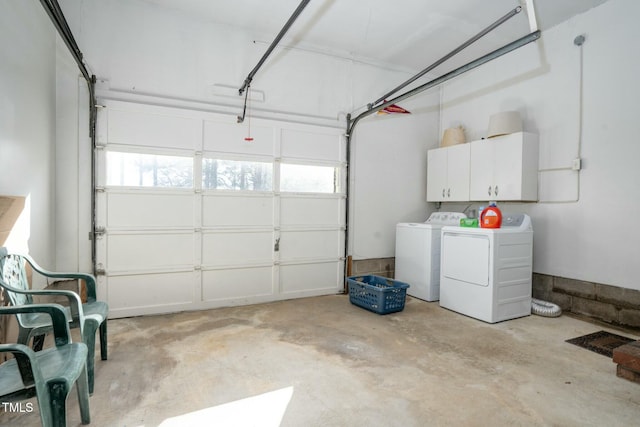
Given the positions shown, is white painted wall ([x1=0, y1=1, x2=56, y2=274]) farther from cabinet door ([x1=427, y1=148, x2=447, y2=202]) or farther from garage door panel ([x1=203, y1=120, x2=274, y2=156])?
cabinet door ([x1=427, y1=148, x2=447, y2=202])

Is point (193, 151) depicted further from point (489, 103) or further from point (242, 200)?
point (489, 103)

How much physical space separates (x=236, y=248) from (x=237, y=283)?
434 mm

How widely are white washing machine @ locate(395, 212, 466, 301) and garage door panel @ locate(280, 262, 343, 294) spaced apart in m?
0.91

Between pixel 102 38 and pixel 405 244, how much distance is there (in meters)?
4.30

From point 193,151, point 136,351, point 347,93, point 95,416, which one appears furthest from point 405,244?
point 95,416

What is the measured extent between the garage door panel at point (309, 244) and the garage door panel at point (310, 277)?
131 mm

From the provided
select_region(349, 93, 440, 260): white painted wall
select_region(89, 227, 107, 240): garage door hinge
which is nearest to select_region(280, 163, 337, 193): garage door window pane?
select_region(349, 93, 440, 260): white painted wall

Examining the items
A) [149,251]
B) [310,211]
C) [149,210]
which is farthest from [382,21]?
[149,251]

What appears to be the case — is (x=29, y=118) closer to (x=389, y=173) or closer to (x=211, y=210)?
(x=211, y=210)

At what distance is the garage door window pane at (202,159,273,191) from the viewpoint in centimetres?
394

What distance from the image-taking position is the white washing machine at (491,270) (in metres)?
3.48

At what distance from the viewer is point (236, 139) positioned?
404cm

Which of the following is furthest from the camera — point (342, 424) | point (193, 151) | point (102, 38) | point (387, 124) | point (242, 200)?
point (387, 124)

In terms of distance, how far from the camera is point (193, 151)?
3.82 meters
